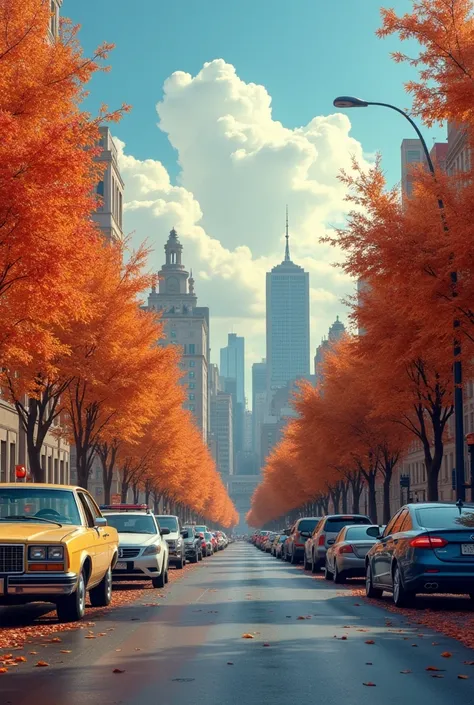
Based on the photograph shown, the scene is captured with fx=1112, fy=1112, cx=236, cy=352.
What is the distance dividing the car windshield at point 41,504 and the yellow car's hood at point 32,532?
16.4 inches

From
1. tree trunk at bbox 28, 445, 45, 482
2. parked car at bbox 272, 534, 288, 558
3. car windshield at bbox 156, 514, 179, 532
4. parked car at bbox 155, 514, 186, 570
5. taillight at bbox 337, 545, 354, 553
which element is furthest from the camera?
parked car at bbox 272, 534, 288, 558

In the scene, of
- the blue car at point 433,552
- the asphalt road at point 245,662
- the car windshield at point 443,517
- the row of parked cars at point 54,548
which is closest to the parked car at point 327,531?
the blue car at point 433,552

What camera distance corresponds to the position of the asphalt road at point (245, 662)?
352 inches

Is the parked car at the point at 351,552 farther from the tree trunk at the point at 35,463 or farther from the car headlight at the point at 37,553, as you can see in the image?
the car headlight at the point at 37,553

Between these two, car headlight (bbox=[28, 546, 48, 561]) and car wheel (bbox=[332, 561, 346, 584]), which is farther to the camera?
car wheel (bbox=[332, 561, 346, 584])

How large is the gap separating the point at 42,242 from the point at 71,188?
986mm

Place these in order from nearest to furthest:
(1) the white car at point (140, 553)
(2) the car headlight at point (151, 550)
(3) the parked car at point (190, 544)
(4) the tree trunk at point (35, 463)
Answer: (1) the white car at point (140, 553) < (2) the car headlight at point (151, 550) < (4) the tree trunk at point (35, 463) < (3) the parked car at point (190, 544)

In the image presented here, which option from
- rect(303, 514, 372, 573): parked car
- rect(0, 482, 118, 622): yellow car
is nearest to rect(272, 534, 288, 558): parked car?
rect(303, 514, 372, 573): parked car

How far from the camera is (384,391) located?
36.1 metres

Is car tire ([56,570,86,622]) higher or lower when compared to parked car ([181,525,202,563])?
higher

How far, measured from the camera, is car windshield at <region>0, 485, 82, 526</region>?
15391 millimetres

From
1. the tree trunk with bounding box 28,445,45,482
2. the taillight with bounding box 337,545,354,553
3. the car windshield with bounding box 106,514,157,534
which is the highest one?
the tree trunk with bounding box 28,445,45,482

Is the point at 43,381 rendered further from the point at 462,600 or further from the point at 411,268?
the point at 462,600

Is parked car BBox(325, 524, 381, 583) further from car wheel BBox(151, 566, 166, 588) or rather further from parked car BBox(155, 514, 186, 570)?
parked car BBox(155, 514, 186, 570)
